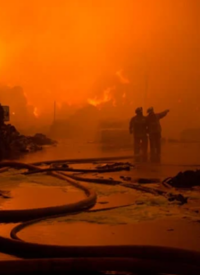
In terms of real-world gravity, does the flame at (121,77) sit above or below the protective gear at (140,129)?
above

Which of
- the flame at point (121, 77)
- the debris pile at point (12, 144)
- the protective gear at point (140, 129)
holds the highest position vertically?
the flame at point (121, 77)

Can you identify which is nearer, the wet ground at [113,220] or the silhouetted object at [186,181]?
the wet ground at [113,220]

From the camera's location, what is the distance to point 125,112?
966 inches

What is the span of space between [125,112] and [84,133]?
98.7 inches

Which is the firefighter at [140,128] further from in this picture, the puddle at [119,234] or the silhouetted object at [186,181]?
the puddle at [119,234]

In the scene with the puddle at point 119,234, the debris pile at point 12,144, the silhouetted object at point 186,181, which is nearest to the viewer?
the puddle at point 119,234

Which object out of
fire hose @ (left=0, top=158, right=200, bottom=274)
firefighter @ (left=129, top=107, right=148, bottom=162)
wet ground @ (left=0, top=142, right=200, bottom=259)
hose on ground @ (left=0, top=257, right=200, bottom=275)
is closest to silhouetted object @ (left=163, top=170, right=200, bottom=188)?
wet ground @ (left=0, top=142, right=200, bottom=259)

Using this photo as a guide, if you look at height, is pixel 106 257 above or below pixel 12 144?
above

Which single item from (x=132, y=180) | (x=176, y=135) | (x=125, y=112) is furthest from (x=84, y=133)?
(x=132, y=180)

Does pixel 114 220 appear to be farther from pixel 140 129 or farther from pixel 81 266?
pixel 140 129

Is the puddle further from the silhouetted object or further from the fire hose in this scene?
the silhouetted object

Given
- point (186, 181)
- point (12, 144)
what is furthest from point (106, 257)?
point (12, 144)

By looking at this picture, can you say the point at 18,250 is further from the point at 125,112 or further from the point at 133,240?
the point at 125,112

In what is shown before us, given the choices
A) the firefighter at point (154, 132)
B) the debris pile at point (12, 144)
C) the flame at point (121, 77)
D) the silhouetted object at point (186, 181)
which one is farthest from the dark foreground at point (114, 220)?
the flame at point (121, 77)
